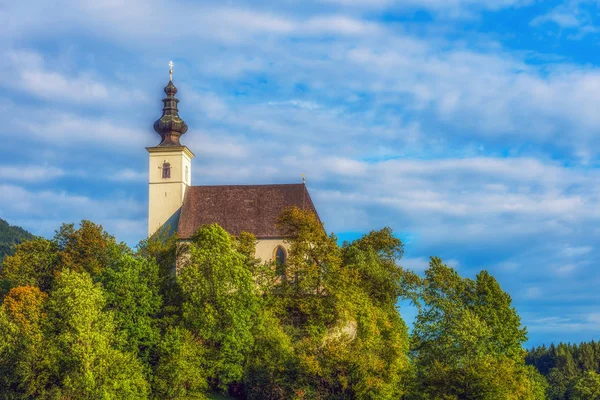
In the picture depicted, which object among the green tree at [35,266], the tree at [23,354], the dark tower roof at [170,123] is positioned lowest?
the tree at [23,354]

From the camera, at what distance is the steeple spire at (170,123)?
66375 mm

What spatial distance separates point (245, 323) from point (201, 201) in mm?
16004

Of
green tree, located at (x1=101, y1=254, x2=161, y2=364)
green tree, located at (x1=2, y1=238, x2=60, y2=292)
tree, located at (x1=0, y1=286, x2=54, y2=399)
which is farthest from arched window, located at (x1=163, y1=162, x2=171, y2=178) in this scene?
tree, located at (x1=0, y1=286, x2=54, y2=399)

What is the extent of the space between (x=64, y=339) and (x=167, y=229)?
16356 mm

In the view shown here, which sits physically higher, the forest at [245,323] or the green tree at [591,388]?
the forest at [245,323]

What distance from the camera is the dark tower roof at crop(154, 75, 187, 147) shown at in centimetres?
6638

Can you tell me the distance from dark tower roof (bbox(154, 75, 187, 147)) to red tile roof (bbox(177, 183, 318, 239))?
15.9 ft

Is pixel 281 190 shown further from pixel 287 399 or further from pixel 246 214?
pixel 287 399

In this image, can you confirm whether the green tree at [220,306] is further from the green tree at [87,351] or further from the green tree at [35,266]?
the green tree at [35,266]

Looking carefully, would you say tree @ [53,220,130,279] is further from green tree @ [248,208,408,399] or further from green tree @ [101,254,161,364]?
green tree @ [248,208,408,399]

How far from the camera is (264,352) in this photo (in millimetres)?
48938

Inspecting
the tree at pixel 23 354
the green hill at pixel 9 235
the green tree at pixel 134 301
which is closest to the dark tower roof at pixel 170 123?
the green tree at pixel 134 301

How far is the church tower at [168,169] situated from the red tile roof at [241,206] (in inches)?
47.1

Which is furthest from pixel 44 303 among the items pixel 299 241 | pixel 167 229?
pixel 299 241
